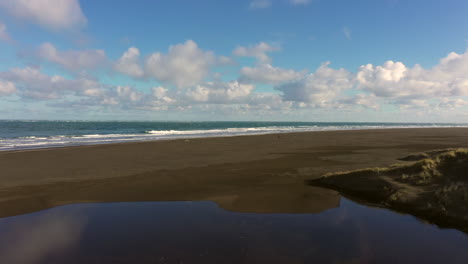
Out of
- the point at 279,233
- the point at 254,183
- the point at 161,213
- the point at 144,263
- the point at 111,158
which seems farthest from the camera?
the point at 111,158

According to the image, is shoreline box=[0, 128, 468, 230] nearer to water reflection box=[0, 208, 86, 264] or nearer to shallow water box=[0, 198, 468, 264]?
shallow water box=[0, 198, 468, 264]

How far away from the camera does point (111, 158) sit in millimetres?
18281

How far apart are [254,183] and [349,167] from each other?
6855 mm

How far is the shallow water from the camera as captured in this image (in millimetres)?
4930

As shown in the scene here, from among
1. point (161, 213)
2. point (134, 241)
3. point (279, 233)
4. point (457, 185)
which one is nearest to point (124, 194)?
point (161, 213)

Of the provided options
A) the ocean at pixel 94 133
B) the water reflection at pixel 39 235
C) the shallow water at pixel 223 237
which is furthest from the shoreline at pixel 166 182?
the ocean at pixel 94 133

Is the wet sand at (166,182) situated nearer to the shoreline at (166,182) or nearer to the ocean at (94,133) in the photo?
the shoreline at (166,182)

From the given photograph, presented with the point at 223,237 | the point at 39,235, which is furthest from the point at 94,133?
the point at 223,237

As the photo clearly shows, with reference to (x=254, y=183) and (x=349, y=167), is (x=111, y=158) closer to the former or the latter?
(x=254, y=183)

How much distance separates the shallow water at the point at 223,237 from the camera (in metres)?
4.93

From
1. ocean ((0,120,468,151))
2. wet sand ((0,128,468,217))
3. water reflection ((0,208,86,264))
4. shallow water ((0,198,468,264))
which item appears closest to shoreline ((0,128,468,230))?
wet sand ((0,128,468,217))

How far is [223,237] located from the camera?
5.79 meters

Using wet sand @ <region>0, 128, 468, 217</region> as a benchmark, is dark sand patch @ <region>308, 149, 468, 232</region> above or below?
above

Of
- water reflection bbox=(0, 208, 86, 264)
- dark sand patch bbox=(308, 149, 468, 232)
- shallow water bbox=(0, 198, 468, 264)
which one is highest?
dark sand patch bbox=(308, 149, 468, 232)
